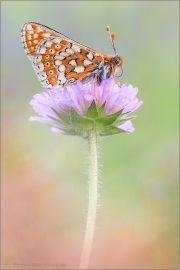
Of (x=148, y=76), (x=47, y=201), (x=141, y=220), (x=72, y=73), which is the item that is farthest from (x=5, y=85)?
(x=72, y=73)

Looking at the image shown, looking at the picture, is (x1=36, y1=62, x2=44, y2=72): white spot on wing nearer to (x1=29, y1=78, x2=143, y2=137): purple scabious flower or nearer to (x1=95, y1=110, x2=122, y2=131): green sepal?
(x1=29, y1=78, x2=143, y2=137): purple scabious flower

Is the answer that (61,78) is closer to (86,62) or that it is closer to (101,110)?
(86,62)

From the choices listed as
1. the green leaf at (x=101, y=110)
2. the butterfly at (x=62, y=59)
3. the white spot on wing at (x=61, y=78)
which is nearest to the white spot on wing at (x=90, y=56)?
the butterfly at (x=62, y=59)

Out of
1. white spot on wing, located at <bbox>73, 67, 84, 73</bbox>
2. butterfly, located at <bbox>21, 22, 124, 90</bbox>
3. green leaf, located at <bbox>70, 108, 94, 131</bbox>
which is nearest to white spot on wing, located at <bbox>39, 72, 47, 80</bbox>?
butterfly, located at <bbox>21, 22, 124, 90</bbox>

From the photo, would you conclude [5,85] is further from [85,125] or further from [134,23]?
[85,125]

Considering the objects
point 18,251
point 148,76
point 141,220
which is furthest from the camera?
point 148,76

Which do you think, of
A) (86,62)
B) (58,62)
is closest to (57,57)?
(58,62)
